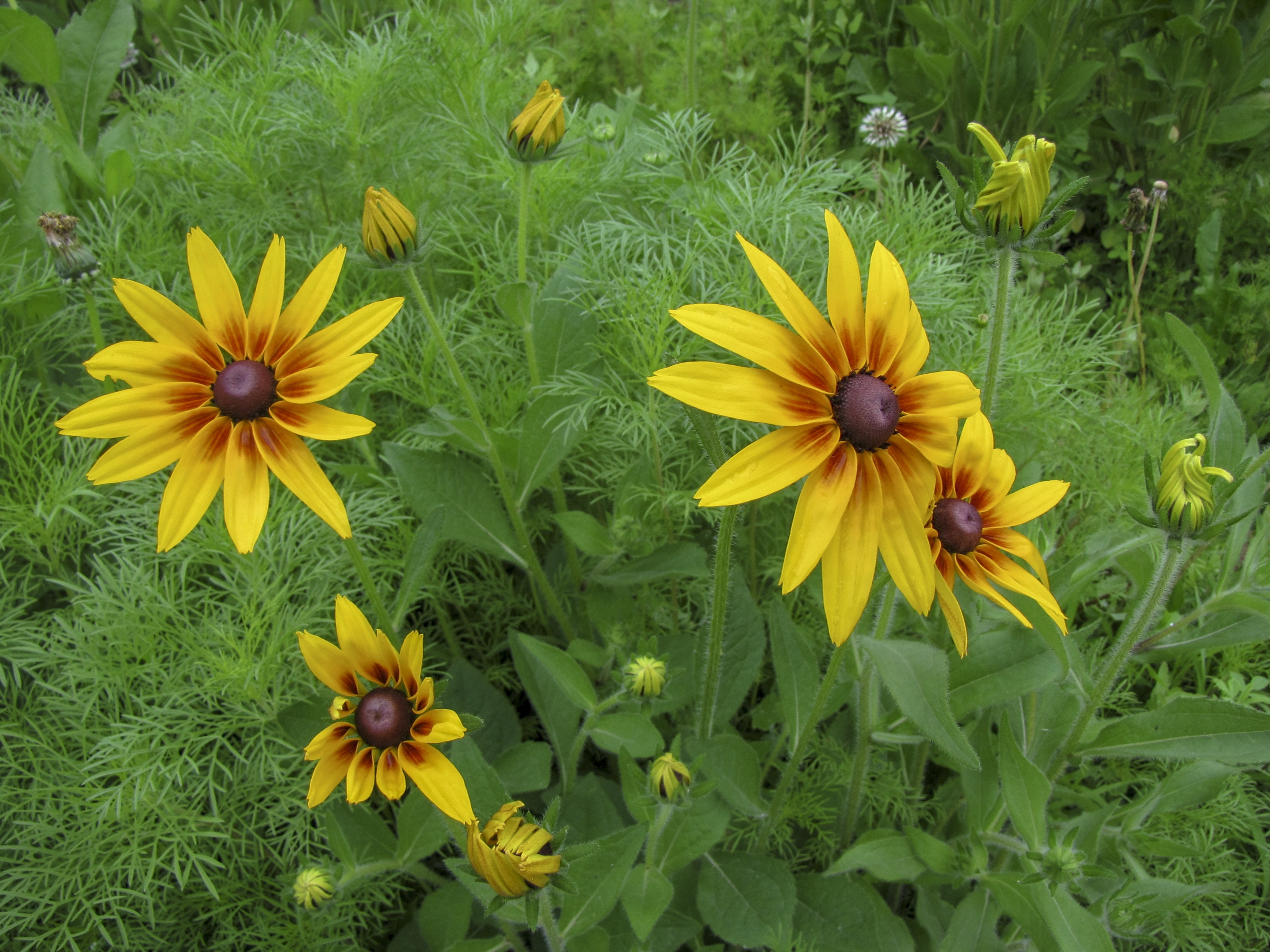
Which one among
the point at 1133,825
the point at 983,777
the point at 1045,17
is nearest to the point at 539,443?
the point at 983,777

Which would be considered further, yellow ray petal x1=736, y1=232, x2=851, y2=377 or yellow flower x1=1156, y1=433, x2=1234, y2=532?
yellow flower x1=1156, y1=433, x2=1234, y2=532

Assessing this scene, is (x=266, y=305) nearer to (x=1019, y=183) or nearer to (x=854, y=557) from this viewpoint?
(x=854, y=557)

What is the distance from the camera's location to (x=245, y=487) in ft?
2.13

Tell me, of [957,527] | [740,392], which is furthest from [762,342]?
[957,527]

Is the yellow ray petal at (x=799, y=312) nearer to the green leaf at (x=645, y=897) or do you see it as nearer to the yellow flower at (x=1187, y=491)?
the yellow flower at (x=1187, y=491)

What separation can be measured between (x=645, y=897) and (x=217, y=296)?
2.14 feet

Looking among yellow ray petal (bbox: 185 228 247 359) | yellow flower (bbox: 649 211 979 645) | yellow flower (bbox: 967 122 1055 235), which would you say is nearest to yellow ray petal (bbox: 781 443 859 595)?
yellow flower (bbox: 649 211 979 645)

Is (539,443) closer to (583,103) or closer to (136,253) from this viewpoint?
(136,253)

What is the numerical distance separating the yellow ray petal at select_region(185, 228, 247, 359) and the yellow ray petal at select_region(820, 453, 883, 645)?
496 mm

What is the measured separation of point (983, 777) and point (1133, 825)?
177 millimetres

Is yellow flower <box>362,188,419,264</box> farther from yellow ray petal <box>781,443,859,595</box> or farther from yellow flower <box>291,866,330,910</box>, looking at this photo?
yellow flower <box>291,866,330,910</box>

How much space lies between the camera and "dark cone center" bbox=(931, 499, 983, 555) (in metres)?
0.70

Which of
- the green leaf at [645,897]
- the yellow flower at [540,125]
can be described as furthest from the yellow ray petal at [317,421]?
the green leaf at [645,897]

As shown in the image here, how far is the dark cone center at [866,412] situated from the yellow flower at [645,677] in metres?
0.33
